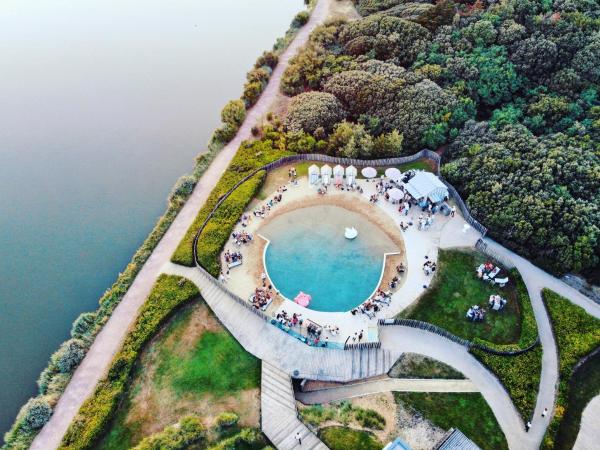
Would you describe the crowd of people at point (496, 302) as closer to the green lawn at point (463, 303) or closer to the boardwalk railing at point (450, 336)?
the green lawn at point (463, 303)

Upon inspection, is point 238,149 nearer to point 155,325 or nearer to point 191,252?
point 191,252

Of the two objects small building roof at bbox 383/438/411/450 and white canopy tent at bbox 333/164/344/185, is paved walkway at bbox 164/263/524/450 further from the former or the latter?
white canopy tent at bbox 333/164/344/185

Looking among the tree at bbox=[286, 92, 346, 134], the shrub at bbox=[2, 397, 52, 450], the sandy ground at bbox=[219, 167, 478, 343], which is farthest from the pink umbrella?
the tree at bbox=[286, 92, 346, 134]

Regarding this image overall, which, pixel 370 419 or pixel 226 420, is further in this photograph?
pixel 370 419

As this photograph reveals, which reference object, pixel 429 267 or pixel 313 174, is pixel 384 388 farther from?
pixel 313 174

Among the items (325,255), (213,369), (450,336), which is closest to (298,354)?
(213,369)

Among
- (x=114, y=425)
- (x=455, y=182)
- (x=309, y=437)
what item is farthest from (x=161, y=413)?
(x=455, y=182)
